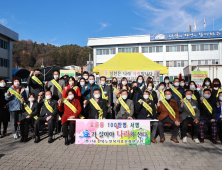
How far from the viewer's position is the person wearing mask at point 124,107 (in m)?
6.00

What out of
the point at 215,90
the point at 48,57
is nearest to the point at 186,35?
the point at 215,90

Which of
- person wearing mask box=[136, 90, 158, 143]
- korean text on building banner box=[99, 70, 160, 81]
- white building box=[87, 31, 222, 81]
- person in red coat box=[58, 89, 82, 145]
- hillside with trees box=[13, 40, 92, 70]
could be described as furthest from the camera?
hillside with trees box=[13, 40, 92, 70]

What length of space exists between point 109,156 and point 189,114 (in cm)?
315

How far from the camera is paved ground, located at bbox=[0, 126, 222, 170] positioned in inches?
159

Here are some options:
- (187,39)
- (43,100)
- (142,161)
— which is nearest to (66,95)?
(43,100)

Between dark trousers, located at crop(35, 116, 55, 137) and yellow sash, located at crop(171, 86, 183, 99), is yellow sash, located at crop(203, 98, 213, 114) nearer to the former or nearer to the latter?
yellow sash, located at crop(171, 86, 183, 99)

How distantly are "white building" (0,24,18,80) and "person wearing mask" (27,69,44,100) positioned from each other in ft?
90.8

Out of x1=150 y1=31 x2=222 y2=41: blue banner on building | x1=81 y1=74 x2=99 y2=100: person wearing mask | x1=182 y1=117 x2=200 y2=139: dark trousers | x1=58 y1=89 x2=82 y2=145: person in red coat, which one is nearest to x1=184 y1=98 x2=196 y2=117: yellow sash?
x1=182 y1=117 x2=200 y2=139: dark trousers

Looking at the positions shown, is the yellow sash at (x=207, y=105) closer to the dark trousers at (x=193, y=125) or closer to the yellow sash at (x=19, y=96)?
the dark trousers at (x=193, y=125)

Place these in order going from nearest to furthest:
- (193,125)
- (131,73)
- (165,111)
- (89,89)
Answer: (193,125)
(165,111)
(89,89)
(131,73)

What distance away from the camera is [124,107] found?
6.01 metres

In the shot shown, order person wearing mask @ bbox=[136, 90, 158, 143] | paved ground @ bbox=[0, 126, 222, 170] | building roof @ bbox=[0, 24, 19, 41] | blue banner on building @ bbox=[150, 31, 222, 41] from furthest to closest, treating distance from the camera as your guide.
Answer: blue banner on building @ bbox=[150, 31, 222, 41]
building roof @ bbox=[0, 24, 19, 41]
person wearing mask @ bbox=[136, 90, 158, 143]
paved ground @ bbox=[0, 126, 222, 170]

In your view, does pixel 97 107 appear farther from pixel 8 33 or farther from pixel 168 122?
pixel 8 33

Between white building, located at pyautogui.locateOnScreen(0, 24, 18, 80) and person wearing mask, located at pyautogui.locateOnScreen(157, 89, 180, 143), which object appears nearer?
person wearing mask, located at pyautogui.locateOnScreen(157, 89, 180, 143)
